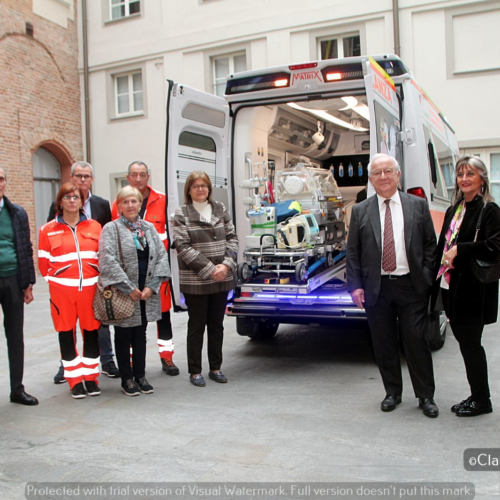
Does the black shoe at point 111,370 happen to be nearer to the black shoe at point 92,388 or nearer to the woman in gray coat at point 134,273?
the woman in gray coat at point 134,273

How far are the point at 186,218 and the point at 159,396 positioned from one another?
58.8 inches

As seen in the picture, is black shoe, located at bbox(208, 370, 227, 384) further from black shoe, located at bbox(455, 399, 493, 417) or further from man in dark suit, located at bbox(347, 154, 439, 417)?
black shoe, located at bbox(455, 399, 493, 417)

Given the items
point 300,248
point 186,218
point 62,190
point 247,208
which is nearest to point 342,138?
point 247,208

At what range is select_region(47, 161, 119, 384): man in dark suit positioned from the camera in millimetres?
5266

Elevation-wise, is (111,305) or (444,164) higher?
(444,164)

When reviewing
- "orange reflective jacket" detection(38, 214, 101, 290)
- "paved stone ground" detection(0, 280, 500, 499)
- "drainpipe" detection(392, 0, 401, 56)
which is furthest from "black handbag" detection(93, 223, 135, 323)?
"drainpipe" detection(392, 0, 401, 56)

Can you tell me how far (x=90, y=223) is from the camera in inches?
195

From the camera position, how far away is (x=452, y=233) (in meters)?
4.08

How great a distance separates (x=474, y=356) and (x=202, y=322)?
222cm

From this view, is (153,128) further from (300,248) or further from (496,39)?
(300,248)

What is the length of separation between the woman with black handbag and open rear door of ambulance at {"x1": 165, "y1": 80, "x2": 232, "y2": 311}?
250 cm

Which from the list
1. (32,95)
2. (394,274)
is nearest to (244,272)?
(394,274)

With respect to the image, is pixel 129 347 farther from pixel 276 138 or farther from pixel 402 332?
pixel 276 138

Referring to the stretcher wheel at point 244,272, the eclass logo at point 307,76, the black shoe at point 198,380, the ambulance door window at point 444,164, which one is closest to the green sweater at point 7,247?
the black shoe at point 198,380
